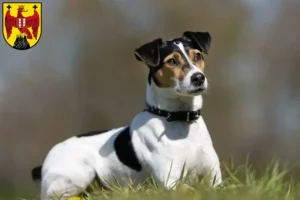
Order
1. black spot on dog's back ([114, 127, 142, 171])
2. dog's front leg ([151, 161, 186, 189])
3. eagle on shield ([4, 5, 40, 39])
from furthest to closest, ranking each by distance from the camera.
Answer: eagle on shield ([4, 5, 40, 39]) → black spot on dog's back ([114, 127, 142, 171]) → dog's front leg ([151, 161, 186, 189])

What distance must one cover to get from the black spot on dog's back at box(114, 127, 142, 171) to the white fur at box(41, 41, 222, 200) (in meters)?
0.05

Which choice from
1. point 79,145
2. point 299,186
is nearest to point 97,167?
point 79,145

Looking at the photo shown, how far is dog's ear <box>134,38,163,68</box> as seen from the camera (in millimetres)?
5734

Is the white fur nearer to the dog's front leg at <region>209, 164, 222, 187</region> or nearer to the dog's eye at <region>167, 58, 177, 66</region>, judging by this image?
the dog's front leg at <region>209, 164, 222, 187</region>

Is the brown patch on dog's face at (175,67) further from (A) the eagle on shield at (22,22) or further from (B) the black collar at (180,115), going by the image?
(A) the eagle on shield at (22,22)

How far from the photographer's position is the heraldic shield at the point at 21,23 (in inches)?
313

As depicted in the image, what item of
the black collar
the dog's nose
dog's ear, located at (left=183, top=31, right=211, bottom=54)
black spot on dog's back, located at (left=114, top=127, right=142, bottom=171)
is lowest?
→ black spot on dog's back, located at (left=114, top=127, right=142, bottom=171)

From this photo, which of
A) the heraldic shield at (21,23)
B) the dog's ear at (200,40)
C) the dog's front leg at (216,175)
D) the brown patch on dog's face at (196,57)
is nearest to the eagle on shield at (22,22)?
the heraldic shield at (21,23)

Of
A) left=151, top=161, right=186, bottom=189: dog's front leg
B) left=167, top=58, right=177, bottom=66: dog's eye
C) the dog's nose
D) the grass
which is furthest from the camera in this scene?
left=167, top=58, right=177, bottom=66: dog's eye

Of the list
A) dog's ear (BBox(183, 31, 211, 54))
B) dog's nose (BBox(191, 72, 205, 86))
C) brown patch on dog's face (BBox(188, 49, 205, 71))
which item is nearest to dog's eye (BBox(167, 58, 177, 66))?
brown patch on dog's face (BBox(188, 49, 205, 71))

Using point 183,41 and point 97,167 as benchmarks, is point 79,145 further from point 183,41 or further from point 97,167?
point 183,41

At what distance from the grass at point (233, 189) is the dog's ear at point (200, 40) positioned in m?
1.10

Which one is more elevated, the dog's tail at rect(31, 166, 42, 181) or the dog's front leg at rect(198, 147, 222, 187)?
the dog's front leg at rect(198, 147, 222, 187)

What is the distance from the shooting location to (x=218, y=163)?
5.82 metres
